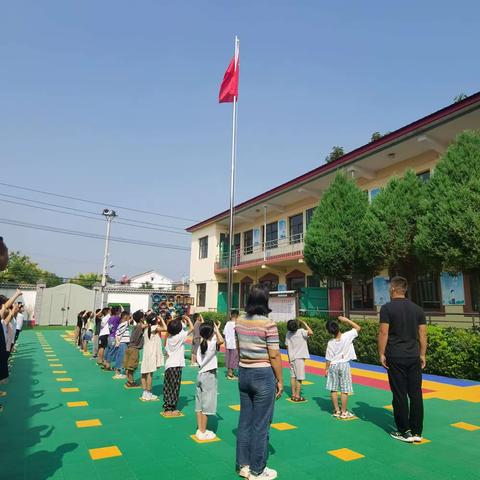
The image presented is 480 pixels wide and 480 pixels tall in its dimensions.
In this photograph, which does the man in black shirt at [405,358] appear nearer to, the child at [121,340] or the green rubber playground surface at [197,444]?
the green rubber playground surface at [197,444]

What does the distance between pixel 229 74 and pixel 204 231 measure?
16952mm

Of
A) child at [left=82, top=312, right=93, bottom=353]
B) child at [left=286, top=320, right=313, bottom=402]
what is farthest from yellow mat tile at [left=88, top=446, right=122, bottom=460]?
child at [left=82, top=312, right=93, bottom=353]

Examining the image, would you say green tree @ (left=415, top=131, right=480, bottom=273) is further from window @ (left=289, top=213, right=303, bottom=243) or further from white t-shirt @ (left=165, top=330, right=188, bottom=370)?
window @ (left=289, top=213, right=303, bottom=243)

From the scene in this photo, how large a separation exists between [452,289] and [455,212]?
4051mm

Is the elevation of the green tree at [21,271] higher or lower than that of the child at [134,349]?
higher

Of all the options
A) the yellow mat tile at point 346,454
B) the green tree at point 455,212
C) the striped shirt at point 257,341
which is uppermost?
the green tree at point 455,212

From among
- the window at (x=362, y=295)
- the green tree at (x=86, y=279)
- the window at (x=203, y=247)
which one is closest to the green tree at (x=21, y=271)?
the green tree at (x=86, y=279)

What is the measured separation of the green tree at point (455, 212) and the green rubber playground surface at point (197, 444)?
12.9 ft

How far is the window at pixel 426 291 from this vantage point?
1329 cm

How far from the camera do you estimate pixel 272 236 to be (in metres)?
23.3

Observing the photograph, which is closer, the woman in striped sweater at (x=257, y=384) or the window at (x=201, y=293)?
the woman in striped sweater at (x=257, y=384)

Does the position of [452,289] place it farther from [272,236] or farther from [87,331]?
[87,331]

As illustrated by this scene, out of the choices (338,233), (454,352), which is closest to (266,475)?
(454,352)

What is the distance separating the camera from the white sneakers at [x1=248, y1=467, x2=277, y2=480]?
355 centimetres
